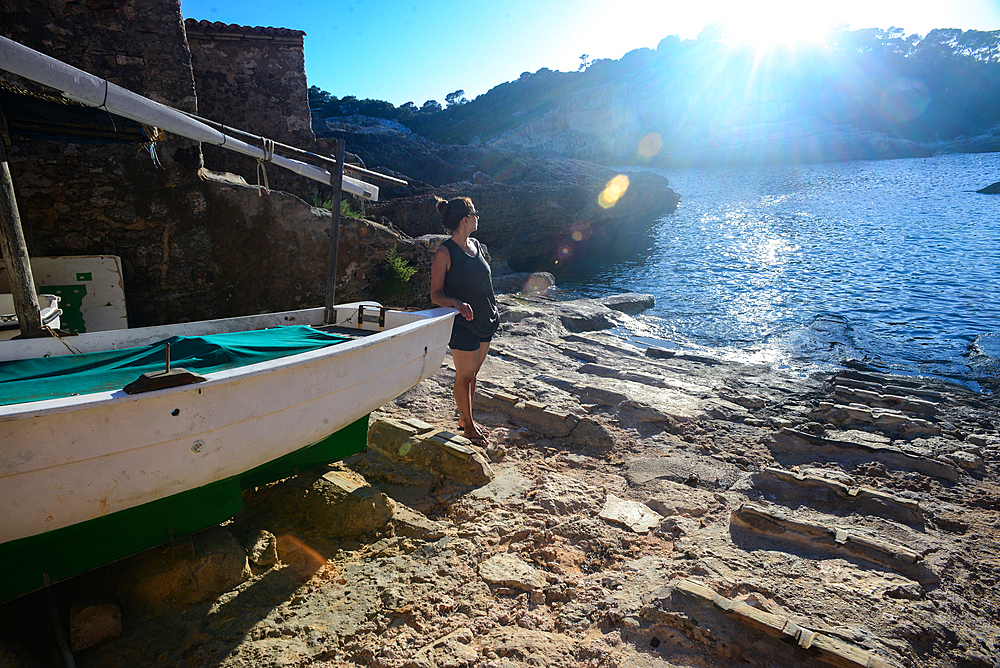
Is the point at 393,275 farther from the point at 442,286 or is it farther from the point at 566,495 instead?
the point at 566,495

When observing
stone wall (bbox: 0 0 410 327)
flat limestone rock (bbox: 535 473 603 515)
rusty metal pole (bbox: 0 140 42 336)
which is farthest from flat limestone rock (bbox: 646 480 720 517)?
stone wall (bbox: 0 0 410 327)

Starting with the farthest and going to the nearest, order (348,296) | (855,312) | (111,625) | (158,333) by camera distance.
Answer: (855,312)
(348,296)
(158,333)
(111,625)

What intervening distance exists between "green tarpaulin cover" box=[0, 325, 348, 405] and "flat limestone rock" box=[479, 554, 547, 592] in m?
1.45

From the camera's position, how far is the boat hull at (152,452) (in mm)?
1729

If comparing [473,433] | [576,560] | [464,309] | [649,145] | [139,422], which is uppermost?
[649,145]

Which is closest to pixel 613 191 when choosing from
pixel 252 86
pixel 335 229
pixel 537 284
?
pixel 537 284

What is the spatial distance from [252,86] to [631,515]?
10.5m

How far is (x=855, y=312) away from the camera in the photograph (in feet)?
38.5

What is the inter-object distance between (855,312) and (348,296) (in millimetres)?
11253

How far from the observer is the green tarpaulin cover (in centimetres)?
205

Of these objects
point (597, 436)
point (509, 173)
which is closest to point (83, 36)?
point (597, 436)

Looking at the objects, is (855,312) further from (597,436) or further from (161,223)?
(161,223)

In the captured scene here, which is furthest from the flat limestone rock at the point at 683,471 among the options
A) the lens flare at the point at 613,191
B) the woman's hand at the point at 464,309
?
the lens flare at the point at 613,191

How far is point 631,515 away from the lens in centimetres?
305
